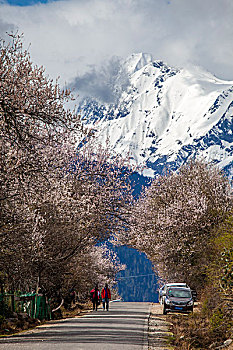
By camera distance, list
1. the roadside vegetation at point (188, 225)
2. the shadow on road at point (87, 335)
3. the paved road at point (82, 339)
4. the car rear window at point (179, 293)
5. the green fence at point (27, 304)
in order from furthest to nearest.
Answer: the roadside vegetation at point (188, 225), the car rear window at point (179, 293), the green fence at point (27, 304), the shadow on road at point (87, 335), the paved road at point (82, 339)

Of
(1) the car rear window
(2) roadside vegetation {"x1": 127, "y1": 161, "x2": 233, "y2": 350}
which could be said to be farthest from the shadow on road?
(2) roadside vegetation {"x1": 127, "y1": 161, "x2": 233, "y2": 350}

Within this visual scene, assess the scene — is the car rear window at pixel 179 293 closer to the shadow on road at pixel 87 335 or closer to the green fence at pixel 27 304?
the green fence at pixel 27 304

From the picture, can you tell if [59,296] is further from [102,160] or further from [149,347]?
[149,347]

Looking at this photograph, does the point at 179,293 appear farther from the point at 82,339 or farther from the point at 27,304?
the point at 82,339

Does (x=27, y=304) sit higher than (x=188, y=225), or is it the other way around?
(x=188, y=225)

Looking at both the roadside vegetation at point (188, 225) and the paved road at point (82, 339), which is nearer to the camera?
the paved road at point (82, 339)

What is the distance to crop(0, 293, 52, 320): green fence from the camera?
63.4ft

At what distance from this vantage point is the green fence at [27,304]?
19312 mm

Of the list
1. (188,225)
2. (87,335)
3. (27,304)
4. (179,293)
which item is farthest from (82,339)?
(188,225)

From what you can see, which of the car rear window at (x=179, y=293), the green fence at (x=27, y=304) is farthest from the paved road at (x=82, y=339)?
the car rear window at (x=179, y=293)

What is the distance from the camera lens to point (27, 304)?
Result: 2123cm

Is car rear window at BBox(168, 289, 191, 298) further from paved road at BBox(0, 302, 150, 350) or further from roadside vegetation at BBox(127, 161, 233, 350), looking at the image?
paved road at BBox(0, 302, 150, 350)

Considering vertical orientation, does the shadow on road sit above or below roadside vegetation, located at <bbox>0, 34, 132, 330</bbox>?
below

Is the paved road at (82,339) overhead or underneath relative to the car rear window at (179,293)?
underneath
